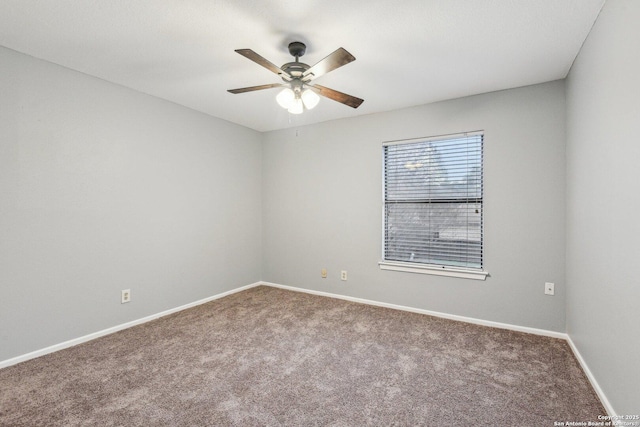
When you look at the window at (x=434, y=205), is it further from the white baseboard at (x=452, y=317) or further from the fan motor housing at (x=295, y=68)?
the fan motor housing at (x=295, y=68)

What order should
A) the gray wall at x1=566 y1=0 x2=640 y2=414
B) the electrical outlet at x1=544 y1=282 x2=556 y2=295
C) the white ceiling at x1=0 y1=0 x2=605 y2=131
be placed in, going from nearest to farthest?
the gray wall at x1=566 y1=0 x2=640 y2=414
the white ceiling at x1=0 y1=0 x2=605 y2=131
the electrical outlet at x1=544 y1=282 x2=556 y2=295

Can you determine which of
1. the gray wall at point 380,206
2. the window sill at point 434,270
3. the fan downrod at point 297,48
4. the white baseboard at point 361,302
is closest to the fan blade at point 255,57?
the fan downrod at point 297,48

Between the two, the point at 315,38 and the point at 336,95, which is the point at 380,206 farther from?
the point at 315,38

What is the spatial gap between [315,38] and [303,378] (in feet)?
8.01

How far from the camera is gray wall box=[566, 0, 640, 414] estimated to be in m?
1.43

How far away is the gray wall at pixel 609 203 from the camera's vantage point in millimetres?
1433

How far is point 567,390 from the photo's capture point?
1.95m

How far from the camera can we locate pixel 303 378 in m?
2.13

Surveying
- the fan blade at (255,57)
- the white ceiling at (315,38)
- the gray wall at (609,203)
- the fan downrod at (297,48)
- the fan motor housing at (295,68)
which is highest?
the white ceiling at (315,38)

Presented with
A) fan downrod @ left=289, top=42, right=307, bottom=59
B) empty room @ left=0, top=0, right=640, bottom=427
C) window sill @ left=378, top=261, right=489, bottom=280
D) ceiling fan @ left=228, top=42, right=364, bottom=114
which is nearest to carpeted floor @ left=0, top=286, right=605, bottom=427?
empty room @ left=0, top=0, right=640, bottom=427

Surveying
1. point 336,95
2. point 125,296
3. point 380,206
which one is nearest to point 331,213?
point 380,206

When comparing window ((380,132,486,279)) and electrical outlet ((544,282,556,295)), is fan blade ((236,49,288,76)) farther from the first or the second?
electrical outlet ((544,282,556,295))

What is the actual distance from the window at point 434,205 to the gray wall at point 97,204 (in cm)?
227

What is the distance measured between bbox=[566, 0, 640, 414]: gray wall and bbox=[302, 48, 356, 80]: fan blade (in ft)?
4.49
